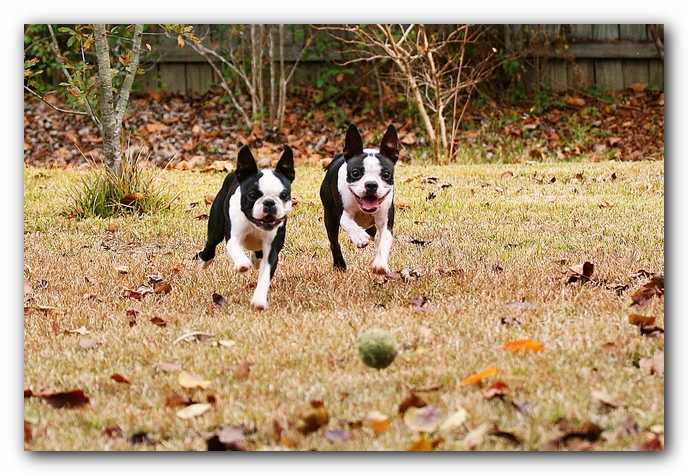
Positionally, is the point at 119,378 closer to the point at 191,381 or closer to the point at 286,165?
the point at 191,381

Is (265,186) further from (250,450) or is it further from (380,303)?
(250,450)

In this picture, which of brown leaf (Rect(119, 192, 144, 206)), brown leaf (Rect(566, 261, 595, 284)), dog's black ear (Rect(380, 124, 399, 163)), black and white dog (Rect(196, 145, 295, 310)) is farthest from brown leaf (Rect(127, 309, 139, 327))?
brown leaf (Rect(119, 192, 144, 206))

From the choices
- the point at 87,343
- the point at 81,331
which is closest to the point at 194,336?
the point at 87,343

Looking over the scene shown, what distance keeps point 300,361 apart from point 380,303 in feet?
2.88

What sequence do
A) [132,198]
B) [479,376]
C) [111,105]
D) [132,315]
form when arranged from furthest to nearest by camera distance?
[132,198] < [111,105] < [132,315] < [479,376]

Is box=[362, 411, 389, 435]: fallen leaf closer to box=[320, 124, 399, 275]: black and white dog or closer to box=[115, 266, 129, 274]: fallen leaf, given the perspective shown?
box=[320, 124, 399, 275]: black and white dog

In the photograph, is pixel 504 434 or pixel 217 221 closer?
pixel 504 434

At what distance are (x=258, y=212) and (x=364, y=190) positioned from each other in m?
0.64

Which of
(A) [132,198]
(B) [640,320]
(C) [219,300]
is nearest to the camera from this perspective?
(B) [640,320]

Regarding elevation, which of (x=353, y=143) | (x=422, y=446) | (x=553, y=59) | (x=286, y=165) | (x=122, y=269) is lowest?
(x=422, y=446)

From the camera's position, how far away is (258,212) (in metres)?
3.71

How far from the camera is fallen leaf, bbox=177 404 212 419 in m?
2.70

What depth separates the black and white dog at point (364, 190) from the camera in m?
4.17

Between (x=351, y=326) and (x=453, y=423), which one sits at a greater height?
(x=351, y=326)
